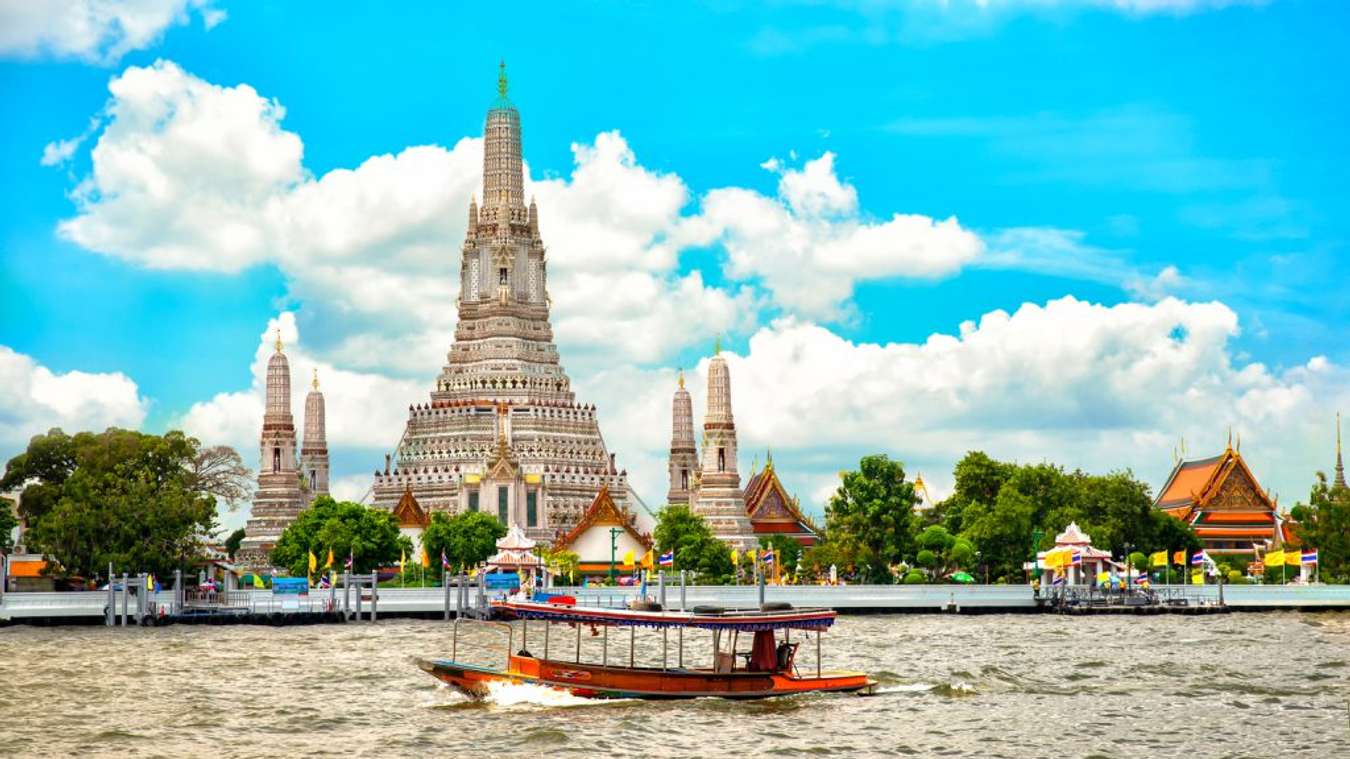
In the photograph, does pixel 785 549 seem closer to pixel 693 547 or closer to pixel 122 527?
pixel 693 547

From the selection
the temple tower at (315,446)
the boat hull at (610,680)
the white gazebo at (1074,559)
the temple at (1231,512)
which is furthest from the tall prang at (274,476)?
the boat hull at (610,680)

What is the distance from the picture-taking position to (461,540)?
10088 centimetres

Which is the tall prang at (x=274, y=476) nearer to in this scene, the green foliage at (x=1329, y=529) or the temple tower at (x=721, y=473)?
the temple tower at (x=721, y=473)

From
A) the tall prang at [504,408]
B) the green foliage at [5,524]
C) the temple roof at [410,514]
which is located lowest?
the green foliage at [5,524]

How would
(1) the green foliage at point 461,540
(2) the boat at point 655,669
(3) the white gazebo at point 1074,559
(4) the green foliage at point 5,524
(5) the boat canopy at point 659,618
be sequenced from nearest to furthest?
1. (5) the boat canopy at point 659,618
2. (2) the boat at point 655,669
3. (3) the white gazebo at point 1074,559
4. (4) the green foliage at point 5,524
5. (1) the green foliage at point 461,540

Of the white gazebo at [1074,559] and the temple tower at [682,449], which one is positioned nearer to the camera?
the white gazebo at [1074,559]

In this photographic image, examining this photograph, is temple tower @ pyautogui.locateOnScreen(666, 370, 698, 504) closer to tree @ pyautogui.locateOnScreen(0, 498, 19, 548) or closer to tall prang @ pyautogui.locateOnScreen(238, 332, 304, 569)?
tall prang @ pyautogui.locateOnScreen(238, 332, 304, 569)

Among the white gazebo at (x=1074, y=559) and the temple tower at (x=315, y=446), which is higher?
the temple tower at (x=315, y=446)

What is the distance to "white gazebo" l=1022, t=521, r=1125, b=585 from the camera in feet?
285

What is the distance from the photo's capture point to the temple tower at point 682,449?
12298cm

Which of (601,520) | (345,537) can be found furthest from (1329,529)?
(345,537)

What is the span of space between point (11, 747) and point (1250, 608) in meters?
58.6

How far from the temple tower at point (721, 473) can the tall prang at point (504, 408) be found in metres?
5.20

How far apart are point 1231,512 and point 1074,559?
130 ft
